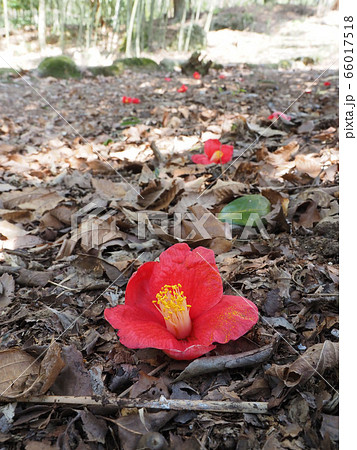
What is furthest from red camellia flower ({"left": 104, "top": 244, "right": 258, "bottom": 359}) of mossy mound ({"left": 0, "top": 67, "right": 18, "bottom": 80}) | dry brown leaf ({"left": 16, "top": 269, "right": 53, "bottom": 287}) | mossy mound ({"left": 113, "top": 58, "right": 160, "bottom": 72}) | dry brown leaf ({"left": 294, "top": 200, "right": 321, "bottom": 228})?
mossy mound ({"left": 113, "top": 58, "right": 160, "bottom": 72})

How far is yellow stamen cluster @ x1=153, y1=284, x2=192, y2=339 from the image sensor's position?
107 centimetres

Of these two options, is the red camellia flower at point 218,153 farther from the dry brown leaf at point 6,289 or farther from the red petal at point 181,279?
the dry brown leaf at point 6,289

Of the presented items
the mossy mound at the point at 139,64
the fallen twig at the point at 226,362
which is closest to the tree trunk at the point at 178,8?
the mossy mound at the point at 139,64

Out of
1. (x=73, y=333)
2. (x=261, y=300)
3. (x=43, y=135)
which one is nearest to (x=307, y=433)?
(x=261, y=300)

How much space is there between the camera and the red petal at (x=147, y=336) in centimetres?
101

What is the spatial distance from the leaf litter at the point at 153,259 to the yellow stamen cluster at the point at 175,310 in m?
0.09

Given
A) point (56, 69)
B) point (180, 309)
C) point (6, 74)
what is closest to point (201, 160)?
point (180, 309)

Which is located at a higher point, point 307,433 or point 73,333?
point 307,433

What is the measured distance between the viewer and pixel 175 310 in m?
1.08

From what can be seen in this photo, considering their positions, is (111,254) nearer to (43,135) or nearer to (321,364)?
(321,364)

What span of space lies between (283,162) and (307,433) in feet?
6.19

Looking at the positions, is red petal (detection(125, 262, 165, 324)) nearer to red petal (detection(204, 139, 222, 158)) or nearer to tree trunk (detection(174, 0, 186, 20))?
red petal (detection(204, 139, 222, 158))

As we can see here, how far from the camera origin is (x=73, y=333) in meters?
1.23

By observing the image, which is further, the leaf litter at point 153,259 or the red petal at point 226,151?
the red petal at point 226,151
